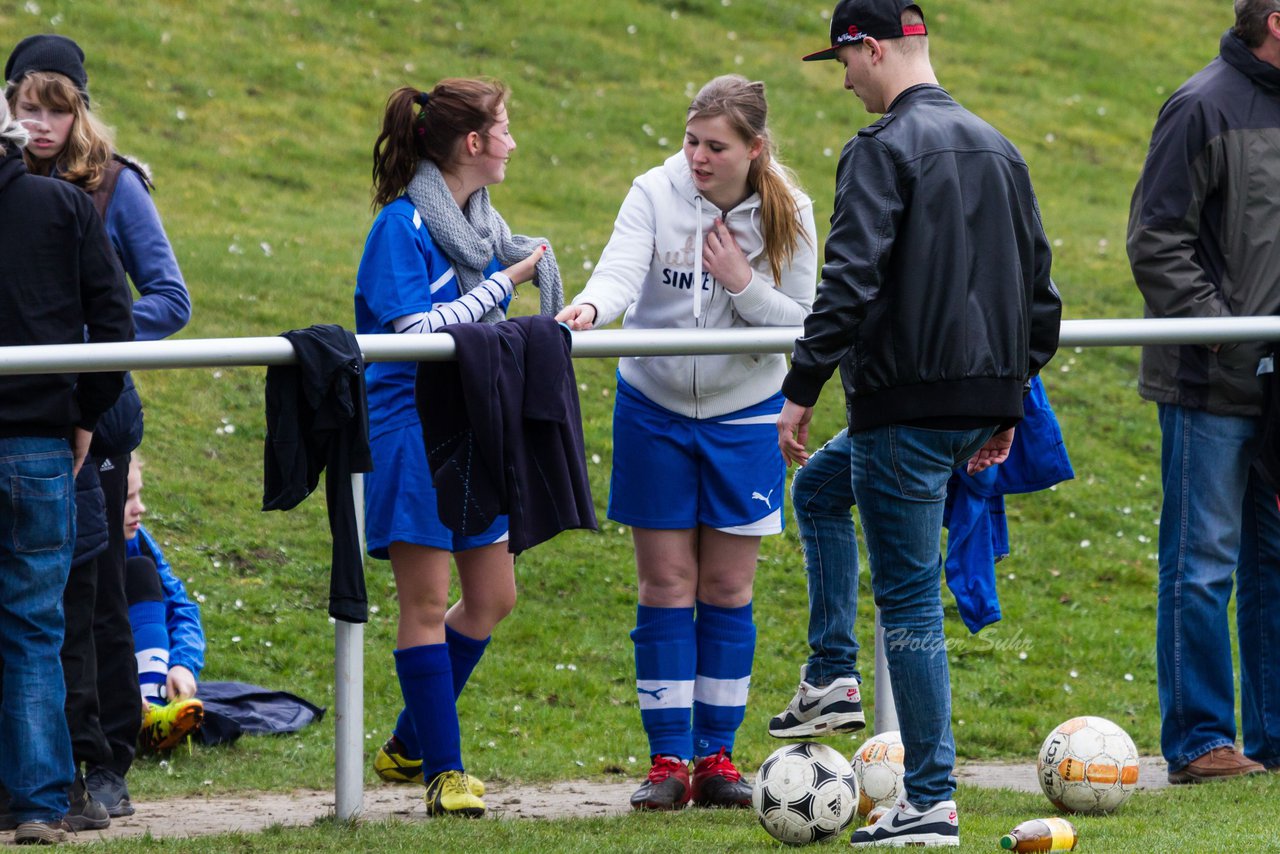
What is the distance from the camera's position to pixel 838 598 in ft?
17.0

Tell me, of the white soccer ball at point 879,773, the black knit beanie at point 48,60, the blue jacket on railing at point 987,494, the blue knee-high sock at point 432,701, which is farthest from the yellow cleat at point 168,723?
the blue jacket on railing at point 987,494

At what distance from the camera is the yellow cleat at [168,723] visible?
652 centimetres

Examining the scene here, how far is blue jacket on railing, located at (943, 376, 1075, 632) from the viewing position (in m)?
5.13

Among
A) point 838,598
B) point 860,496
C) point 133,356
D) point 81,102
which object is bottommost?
point 838,598

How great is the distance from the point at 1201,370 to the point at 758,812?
2.28 metres

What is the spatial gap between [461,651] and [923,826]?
1780mm

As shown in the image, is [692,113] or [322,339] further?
[692,113]

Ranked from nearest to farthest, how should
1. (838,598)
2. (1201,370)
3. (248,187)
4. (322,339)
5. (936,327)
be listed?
(936,327) → (322,339) → (838,598) → (1201,370) → (248,187)

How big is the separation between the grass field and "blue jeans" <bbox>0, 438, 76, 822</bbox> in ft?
1.89

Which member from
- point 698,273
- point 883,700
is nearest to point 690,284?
point 698,273

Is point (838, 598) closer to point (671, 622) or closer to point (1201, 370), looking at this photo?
point (671, 622)

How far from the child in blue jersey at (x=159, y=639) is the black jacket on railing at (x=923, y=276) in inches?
127

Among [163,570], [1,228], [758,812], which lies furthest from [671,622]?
[163,570]

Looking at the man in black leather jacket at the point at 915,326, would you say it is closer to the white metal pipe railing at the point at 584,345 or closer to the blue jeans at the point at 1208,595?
the white metal pipe railing at the point at 584,345
